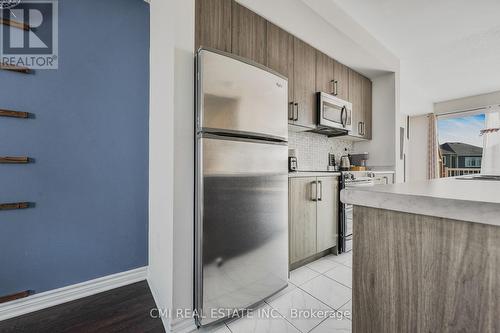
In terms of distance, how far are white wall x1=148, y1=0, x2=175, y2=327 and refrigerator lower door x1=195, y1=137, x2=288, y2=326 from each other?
7.3 inches

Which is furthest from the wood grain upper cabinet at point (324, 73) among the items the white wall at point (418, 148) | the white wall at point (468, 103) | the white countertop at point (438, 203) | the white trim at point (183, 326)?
the white wall at point (418, 148)

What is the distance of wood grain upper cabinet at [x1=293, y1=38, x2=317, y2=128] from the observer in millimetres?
2266

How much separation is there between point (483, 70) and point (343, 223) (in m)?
3.65

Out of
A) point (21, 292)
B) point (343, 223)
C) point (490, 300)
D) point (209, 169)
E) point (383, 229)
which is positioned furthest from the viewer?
point (343, 223)

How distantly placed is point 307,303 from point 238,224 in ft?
2.81

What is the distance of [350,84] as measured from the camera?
3072 millimetres

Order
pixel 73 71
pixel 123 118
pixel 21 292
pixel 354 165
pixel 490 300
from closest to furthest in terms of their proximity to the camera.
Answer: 1. pixel 490 300
2. pixel 21 292
3. pixel 73 71
4. pixel 123 118
5. pixel 354 165

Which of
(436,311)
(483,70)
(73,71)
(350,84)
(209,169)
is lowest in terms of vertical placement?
(436,311)

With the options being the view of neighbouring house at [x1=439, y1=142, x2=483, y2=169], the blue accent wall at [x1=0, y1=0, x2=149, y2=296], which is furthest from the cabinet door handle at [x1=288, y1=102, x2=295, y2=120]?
the view of neighbouring house at [x1=439, y1=142, x2=483, y2=169]

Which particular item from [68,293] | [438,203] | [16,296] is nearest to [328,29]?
[438,203]

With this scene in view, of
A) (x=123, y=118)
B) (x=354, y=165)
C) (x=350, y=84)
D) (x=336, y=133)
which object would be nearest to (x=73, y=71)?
(x=123, y=118)

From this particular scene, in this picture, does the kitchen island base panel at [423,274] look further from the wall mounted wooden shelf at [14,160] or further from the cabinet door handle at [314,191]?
the wall mounted wooden shelf at [14,160]

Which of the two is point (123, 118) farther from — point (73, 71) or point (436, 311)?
point (436, 311)

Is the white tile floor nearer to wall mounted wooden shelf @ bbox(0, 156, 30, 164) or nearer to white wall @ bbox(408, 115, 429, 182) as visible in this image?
wall mounted wooden shelf @ bbox(0, 156, 30, 164)
